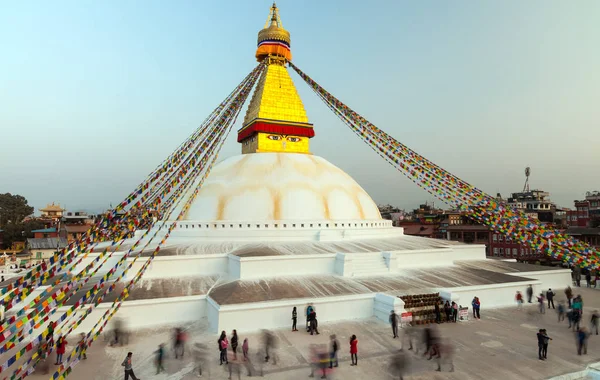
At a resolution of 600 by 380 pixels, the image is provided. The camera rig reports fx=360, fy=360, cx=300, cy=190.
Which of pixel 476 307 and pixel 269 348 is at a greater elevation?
pixel 476 307

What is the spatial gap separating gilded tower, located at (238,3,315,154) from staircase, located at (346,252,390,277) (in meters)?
6.48

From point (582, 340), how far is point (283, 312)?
5.70 m

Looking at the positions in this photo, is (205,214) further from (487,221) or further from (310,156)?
(487,221)

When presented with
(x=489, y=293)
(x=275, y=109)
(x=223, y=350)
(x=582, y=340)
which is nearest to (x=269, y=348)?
(x=223, y=350)

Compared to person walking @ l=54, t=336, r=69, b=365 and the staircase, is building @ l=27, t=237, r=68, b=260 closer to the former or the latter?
person walking @ l=54, t=336, r=69, b=365

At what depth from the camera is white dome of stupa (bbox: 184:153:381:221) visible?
508 inches

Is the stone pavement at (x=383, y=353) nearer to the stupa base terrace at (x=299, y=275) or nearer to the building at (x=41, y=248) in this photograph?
the stupa base terrace at (x=299, y=275)

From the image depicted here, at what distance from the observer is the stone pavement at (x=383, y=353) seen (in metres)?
5.93

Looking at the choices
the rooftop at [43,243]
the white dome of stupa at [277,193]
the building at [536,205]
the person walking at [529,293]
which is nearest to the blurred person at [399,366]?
the person walking at [529,293]

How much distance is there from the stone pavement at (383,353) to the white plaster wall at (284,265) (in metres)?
2.14

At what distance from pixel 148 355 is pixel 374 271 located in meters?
6.40

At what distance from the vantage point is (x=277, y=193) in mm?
13148

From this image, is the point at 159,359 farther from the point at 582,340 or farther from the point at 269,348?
the point at 582,340

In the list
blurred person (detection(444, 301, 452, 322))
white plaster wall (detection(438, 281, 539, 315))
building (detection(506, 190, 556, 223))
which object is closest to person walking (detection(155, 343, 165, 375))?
blurred person (detection(444, 301, 452, 322))
